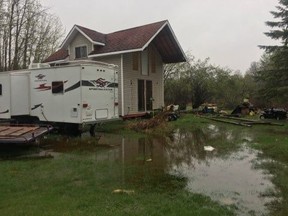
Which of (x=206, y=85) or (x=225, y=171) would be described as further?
(x=206, y=85)

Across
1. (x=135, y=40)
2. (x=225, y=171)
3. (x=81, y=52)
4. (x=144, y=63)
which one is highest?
(x=135, y=40)

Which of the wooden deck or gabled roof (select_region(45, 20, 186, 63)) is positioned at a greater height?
gabled roof (select_region(45, 20, 186, 63))

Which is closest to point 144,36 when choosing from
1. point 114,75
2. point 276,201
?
point 114,75

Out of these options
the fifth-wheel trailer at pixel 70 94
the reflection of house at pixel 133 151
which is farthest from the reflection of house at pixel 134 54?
the reflection of house at pixel 133 151

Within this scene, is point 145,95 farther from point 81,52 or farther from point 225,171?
point 225,171

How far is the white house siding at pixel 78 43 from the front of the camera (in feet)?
73.1

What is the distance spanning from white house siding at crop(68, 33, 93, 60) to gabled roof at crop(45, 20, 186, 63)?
26cm

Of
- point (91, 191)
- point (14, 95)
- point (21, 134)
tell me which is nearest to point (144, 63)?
point (14, 95)

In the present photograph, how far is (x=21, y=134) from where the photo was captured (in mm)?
11836

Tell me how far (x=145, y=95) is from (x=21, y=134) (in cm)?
1184

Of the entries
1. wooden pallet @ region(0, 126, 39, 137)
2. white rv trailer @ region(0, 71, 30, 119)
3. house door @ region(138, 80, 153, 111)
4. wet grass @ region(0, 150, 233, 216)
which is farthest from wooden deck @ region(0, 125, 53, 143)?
house door @ region(138, 80, 153, 111)

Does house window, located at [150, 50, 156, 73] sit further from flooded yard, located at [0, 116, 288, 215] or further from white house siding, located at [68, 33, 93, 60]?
flooded yard, located at [0, 116, 288, 215]

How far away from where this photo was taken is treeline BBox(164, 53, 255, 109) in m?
33.2

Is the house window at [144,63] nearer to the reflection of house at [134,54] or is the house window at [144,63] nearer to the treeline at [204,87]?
the reflection of house at [134,54]
